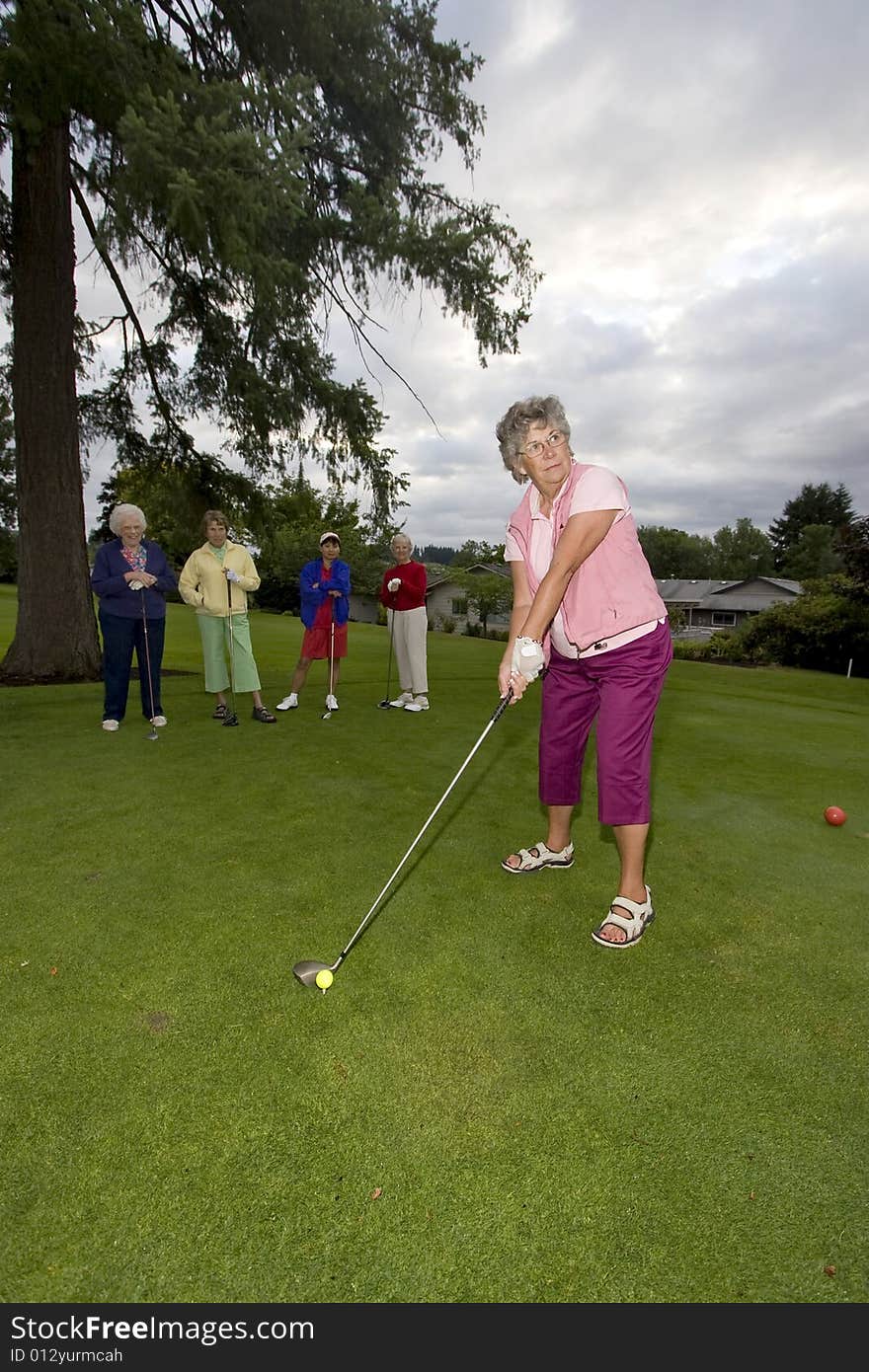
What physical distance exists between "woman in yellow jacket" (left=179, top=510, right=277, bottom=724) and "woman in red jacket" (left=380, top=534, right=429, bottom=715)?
5.42ft

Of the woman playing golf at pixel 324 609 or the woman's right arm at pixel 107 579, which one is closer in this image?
the woman's right arm at pixel 107 579

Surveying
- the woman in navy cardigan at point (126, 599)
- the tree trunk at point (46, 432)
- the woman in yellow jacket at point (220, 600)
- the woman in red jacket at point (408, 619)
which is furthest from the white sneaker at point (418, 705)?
the tree trunk at point (46, 432)

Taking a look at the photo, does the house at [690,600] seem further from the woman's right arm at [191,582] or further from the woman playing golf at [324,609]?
the woman's right arm at [191,582]

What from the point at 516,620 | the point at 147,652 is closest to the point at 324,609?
the point at 147,652

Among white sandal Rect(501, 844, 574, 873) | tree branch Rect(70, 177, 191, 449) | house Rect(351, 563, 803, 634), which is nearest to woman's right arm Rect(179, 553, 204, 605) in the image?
white sandal Rect(501, 844, 574, 873)

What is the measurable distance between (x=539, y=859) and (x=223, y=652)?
164 inches

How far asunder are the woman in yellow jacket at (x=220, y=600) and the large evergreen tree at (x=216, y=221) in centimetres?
242

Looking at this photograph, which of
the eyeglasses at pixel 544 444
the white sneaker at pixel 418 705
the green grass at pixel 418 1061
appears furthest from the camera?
the white sneaker at pixel 418 705

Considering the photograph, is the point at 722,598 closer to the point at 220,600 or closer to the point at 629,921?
the point at 220,600

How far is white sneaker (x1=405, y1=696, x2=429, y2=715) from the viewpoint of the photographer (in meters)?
7.28

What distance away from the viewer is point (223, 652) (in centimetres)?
632

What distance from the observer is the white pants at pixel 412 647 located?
7.32m
